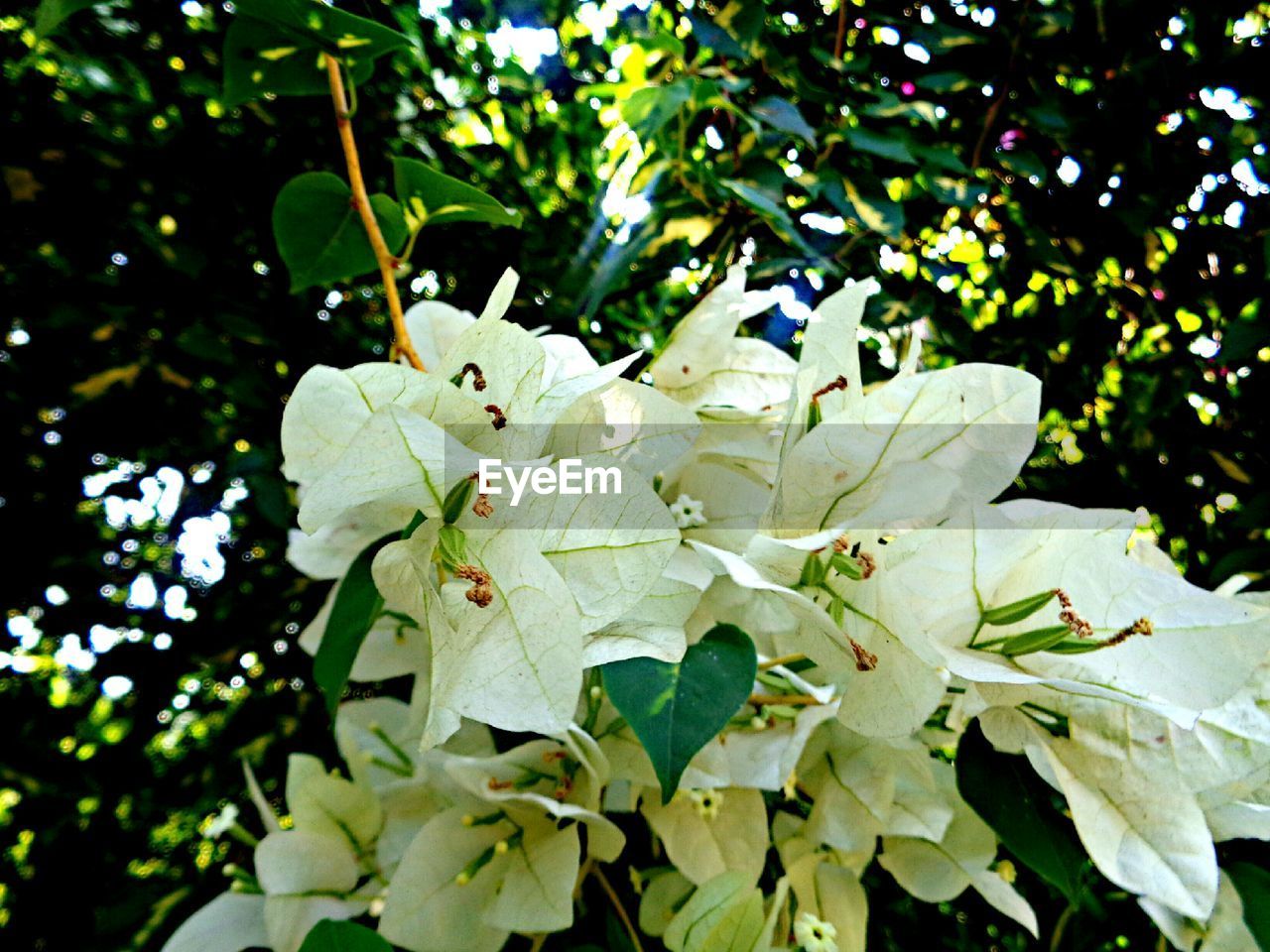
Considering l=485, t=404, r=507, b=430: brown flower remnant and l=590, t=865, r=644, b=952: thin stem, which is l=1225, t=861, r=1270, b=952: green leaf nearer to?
l=590, t=865, r=644, b=952: thin stem

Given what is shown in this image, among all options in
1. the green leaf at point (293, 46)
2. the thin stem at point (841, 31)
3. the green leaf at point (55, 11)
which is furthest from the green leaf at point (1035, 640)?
the thin stem at point (841, 31)

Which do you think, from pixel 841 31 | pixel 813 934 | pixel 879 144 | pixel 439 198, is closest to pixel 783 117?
pixel 879 144

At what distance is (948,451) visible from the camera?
0.36 meters

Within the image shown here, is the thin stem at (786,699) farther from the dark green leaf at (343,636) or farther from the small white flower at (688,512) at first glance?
the dark green leaf at (343,636)

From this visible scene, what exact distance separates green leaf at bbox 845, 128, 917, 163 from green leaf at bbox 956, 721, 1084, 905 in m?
0.54

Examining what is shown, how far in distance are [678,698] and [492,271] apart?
84cm

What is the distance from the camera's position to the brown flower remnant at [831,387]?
0.38 m

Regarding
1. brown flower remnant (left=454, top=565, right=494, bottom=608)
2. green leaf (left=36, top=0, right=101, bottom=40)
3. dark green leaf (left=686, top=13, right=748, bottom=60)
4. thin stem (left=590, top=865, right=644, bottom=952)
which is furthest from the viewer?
dark green leaf (left=686, top=13, right=748, bottom=60)

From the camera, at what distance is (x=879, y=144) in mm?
761

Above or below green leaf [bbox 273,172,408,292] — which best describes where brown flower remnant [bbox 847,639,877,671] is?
below

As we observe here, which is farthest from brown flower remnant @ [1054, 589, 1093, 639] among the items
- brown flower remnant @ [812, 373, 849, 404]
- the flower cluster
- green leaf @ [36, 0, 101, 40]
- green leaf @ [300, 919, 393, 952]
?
green leaf @ [36, 0, 101, 40]

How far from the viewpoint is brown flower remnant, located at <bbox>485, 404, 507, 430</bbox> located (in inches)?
13.1

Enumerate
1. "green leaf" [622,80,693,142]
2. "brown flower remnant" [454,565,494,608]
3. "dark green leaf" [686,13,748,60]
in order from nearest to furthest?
"brown flower remnant" [454,565,494,608] → "green leaf" [622,80,693,142] → "dark green leaf" [686,13,748,60]

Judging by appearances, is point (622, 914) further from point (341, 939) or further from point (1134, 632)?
point (1134, 632)
